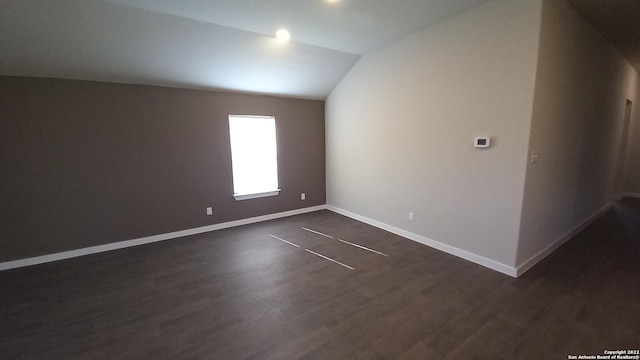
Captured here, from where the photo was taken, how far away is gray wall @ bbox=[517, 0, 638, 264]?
2.38m

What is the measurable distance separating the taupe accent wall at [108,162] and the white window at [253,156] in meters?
0.13

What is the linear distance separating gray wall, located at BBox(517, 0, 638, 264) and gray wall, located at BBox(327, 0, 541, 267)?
15cm

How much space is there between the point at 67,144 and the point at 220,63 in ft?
6.96

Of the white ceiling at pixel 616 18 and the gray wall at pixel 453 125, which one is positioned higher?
the white ceiling at pixel 616 18

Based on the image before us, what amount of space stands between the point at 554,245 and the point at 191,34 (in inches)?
198

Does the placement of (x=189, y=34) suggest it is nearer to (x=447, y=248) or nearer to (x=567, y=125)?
(x=447, y=248)

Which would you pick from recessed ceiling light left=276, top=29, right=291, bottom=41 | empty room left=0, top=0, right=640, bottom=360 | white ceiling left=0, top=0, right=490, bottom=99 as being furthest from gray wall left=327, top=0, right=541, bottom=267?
recessed ceiling light left=276, top=29, right=291, bottom=41

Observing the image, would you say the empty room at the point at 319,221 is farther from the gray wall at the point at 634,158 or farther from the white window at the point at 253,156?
the gray wall at the point at 634,158

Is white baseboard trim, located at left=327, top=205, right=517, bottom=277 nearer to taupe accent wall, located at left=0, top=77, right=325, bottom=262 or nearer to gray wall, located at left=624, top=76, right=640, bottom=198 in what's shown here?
taupe accent wall, located at left=0, top=77, right=325, bottom=262

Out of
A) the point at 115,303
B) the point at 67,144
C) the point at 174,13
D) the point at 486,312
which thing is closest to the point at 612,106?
the point at 486,312

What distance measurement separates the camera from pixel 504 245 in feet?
8.32

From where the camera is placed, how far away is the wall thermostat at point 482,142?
2543 millimetres

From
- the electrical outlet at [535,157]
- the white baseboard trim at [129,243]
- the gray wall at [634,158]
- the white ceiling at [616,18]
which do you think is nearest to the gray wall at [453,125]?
the electrical outlet at [535,157]

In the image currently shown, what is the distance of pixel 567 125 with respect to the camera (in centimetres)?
282
